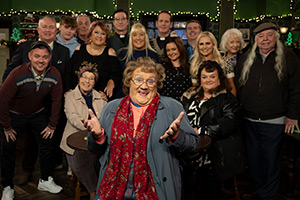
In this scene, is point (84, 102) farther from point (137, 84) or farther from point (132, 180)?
point (132, 180)

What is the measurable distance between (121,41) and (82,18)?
875mm

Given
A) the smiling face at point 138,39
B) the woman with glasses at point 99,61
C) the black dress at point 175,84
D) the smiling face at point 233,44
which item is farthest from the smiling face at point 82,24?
the smiling face at point 233,44

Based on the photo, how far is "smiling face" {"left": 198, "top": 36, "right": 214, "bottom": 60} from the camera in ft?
12.0

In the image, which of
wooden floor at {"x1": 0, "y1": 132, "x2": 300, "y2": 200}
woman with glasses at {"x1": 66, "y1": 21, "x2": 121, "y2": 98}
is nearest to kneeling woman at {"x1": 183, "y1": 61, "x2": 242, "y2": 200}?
wooden floor at {"x1": 0, "y1": 132, "x2": 300, "y2": 200}

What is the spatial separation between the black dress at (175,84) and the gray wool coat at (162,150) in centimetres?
132

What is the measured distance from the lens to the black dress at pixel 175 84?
362 centimetres

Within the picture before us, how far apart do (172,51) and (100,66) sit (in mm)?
853

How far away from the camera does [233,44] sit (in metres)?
4.19

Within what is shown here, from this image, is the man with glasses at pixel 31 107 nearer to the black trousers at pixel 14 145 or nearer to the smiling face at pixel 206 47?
the black trousers at pixel 14 145

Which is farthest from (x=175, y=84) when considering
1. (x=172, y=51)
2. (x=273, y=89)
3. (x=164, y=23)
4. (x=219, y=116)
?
(x=164, y=23)

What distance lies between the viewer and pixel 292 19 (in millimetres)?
12438

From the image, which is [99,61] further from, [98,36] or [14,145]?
[14,145]

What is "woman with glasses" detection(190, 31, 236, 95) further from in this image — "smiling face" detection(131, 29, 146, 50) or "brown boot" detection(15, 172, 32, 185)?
"brown boot" detection(15, 172, 32, 185)

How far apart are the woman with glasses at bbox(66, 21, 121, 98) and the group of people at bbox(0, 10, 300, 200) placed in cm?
1
